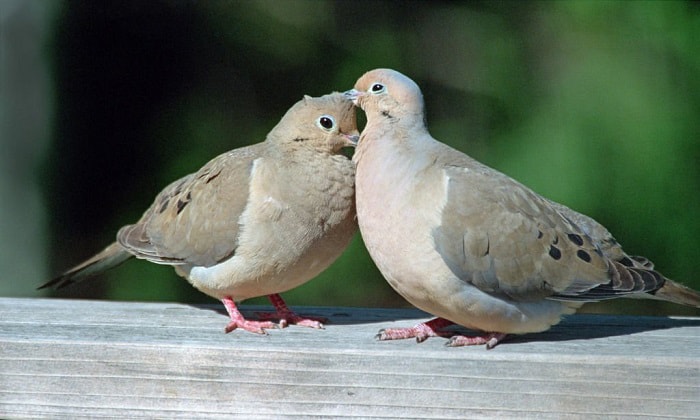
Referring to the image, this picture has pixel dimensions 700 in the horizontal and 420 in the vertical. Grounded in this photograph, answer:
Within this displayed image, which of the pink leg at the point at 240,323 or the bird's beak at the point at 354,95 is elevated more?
the bird's beak at the point at 354,95

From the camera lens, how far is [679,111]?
470 centimetres

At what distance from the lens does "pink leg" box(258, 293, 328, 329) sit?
2.76 m

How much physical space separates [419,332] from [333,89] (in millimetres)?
2685

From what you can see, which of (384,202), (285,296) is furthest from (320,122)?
(285,296)

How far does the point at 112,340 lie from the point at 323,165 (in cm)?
81

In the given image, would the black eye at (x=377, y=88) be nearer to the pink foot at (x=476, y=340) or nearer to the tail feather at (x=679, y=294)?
the pink foot at (x=476, y=340)

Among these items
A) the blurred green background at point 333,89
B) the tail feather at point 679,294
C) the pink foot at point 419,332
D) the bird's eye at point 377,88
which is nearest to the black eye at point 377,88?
the bird's eye at point 377,88

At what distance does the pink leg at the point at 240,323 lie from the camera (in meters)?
2.63

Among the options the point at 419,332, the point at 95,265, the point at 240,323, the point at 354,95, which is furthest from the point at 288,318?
the point at 95,265

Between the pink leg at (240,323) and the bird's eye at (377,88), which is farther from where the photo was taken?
the bird's eye at (377,88)

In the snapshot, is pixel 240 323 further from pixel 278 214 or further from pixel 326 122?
pixel 326 122

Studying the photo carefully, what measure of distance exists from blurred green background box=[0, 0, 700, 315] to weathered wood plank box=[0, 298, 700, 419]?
2.41 m

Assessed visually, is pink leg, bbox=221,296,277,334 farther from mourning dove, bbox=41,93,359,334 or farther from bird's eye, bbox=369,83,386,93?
bird's eye, bbox=369,83,386,93

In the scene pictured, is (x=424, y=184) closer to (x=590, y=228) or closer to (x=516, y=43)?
(x=590, y=228)
